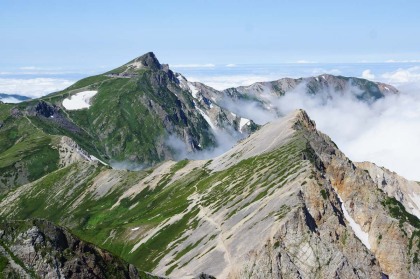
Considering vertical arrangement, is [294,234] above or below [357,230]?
above

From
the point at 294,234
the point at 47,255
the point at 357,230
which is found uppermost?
the point at 47,255

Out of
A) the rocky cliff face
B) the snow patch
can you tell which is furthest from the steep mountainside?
the rocky cliff face

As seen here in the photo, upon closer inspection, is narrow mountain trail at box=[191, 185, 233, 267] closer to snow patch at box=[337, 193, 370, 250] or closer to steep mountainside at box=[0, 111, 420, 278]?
steep mountainside at box=[0, 111, 420, 278]

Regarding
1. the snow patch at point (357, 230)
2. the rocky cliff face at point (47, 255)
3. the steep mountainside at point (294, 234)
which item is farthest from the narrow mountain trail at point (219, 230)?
the rocky cliff face at point (47, 255)

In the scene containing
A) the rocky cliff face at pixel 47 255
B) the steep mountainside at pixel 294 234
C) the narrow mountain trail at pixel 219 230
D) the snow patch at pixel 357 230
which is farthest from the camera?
the snow patch at pixel 357 230

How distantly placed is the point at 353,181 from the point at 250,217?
5518 centimetres

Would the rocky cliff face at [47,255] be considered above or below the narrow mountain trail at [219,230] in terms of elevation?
above

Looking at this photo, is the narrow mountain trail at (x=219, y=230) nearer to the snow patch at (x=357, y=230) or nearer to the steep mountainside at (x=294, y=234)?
the steep mountainside at (x=294, y=234)

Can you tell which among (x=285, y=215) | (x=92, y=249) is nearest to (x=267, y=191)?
(x=285, y=215)

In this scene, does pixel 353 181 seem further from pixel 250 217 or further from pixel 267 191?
pixel 250 217

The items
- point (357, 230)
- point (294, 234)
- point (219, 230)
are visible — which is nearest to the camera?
point (294, 234)

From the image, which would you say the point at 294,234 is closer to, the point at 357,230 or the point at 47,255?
the point at 357,230

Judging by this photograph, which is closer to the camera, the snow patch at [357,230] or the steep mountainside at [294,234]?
the steep mountainside at [294,234]

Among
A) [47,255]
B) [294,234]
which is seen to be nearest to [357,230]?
[294,234]
